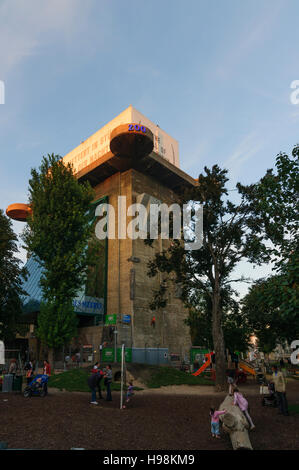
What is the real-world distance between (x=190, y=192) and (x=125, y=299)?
1734cm

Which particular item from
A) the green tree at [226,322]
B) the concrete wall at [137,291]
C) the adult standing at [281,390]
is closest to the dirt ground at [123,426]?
the adult standing at [281,390]

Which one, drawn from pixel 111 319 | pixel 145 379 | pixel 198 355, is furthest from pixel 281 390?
pixel 111 319

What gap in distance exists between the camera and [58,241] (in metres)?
27.8

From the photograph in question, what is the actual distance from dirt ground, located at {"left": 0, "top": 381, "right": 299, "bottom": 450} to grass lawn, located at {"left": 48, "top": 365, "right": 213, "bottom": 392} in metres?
5.88

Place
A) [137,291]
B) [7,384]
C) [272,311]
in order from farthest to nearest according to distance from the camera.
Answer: [137,291]
[272,311]
[7,384]

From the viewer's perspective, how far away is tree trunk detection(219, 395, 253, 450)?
8094 millimetres

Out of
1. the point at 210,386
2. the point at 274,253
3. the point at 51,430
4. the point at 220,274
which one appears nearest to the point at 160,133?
the point at 220,274

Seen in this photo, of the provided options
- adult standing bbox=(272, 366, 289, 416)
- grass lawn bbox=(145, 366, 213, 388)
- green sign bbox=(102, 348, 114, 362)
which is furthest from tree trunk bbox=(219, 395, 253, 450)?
green sign bbox=(102, 348, 114, 362)

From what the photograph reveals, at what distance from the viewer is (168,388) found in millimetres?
24219

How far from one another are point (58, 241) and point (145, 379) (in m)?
13.1

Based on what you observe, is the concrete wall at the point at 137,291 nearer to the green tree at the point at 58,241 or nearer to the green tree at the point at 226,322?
the green tree at the point at 226,322

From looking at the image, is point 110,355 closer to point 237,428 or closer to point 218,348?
point 218,348

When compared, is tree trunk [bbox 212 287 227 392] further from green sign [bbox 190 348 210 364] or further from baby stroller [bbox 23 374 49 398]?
green sign [bbox 190 348 210 364]

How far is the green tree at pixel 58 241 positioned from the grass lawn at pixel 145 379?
306cm
